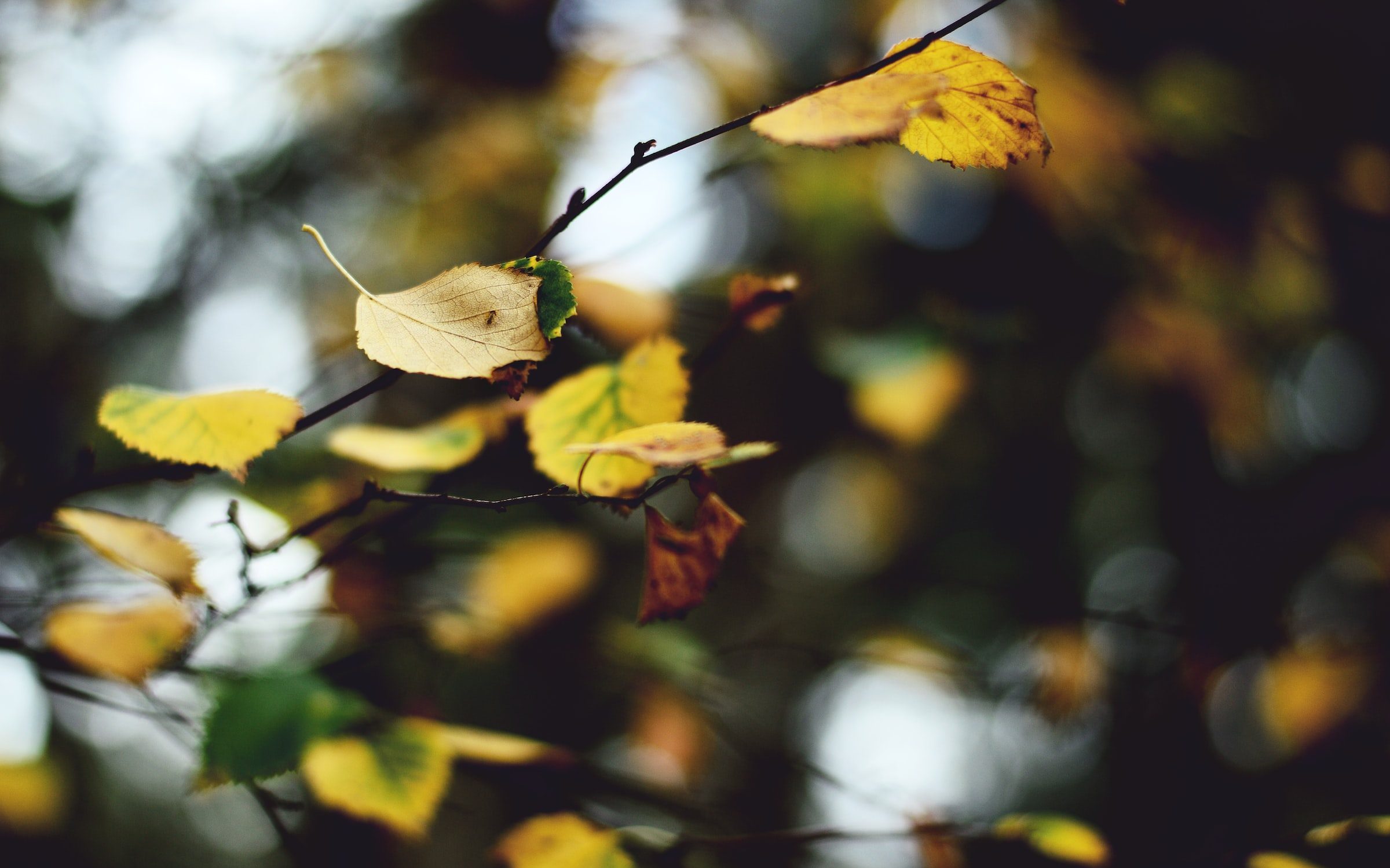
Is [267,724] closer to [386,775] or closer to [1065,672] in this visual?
[386,775]

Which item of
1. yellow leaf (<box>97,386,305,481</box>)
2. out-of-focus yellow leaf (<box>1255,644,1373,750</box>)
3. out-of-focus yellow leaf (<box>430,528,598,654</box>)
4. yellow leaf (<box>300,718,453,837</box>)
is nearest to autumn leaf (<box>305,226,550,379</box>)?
yellow leaf (<box>97,386,305,481</box>)

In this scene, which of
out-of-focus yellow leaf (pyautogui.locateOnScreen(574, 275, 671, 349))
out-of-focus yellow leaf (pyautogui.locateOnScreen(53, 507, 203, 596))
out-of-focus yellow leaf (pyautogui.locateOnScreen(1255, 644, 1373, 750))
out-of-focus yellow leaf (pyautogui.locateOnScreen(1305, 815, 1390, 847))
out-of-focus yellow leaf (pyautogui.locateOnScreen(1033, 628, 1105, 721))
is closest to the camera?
out-of-focus yellow leaf (pyautogui.locateOnScreen(53, 507, 203, 596))

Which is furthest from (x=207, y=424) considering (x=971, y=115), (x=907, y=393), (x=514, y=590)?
(x=907, y=393)

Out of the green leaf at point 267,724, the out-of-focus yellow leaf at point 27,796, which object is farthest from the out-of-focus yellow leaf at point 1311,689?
the out-of-focus yellow leaf at point 27,796

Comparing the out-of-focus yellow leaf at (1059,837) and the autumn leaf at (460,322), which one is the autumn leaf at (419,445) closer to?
the autumn leaf at (460,322)

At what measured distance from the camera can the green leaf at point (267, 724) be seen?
1.54 feet

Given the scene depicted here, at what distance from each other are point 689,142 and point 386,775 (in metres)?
0.51

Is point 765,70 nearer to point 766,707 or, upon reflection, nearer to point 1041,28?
point 1041,28

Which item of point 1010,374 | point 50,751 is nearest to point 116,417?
point 1010,374

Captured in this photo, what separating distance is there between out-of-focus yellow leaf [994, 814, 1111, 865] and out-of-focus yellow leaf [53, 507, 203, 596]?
2.11ft

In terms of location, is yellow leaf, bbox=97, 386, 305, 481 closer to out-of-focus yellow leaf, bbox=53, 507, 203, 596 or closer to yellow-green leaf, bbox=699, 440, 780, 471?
out-of-focus yellow leaf, bbox=53, 507, 203, 596

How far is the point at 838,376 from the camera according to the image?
96 cm

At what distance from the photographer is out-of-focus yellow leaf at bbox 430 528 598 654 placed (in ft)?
2.77

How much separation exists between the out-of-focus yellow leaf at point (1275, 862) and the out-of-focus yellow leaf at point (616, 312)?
644mm
